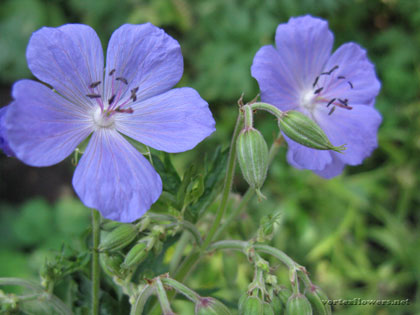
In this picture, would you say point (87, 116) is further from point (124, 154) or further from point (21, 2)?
point (21, 2)

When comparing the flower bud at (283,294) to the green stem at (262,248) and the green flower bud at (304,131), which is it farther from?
the green flower bud at (304,131)

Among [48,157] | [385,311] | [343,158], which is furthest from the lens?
[385,311]

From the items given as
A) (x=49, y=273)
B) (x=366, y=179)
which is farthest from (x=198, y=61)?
(x=49, y=273)

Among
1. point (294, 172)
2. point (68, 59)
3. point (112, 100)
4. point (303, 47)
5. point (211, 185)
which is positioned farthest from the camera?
point (294, 172)

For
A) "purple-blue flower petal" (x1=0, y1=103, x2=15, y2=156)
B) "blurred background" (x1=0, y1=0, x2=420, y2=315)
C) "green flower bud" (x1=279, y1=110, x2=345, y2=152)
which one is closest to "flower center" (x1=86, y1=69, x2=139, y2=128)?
"purple-blue flower petal" (x1=0, y1=103, x2=15, y2=156)

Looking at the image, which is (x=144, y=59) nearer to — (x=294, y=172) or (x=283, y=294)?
(x=283, y=294)

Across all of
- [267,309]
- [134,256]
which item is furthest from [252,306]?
[134,256]

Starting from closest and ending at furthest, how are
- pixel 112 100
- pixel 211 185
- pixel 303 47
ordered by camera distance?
pixel 112 100
pixel 211 185
pixel 303 47
